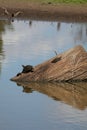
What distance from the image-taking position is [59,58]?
18547 mm

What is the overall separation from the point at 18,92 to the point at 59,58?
2.50 m

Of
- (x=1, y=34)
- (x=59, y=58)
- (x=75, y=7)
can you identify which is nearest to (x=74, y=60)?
(x=59, y=58)

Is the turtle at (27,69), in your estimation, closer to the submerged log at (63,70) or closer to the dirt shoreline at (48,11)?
the submerged log at (63,70)

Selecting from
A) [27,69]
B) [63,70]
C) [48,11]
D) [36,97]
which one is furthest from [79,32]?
[36,97]

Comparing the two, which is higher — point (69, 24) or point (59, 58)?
point (59, 58)

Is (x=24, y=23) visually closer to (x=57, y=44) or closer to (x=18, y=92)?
(x=57, y=44)

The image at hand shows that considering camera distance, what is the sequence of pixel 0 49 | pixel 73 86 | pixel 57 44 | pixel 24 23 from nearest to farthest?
pixel 73 86, pixel 0 49, pixel 57 44, pixel 24 23

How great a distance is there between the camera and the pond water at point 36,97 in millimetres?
13375

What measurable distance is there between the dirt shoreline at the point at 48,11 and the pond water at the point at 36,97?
39.3ft

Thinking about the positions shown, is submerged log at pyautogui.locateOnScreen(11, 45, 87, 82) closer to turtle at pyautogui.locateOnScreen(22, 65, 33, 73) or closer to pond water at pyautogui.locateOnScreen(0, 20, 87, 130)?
turtle at pyautogui.locateOnScreen(22, 65, 33, 73)

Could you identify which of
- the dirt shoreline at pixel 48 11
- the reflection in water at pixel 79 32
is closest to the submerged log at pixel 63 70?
the reflection in water at pixel 79 32

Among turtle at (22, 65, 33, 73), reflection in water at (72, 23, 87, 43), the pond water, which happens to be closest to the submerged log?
turtle at (22, 65, 33, 73)

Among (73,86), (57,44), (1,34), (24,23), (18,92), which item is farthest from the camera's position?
(24,23)

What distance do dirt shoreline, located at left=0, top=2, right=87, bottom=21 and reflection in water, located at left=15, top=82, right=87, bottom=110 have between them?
22.0 metres
